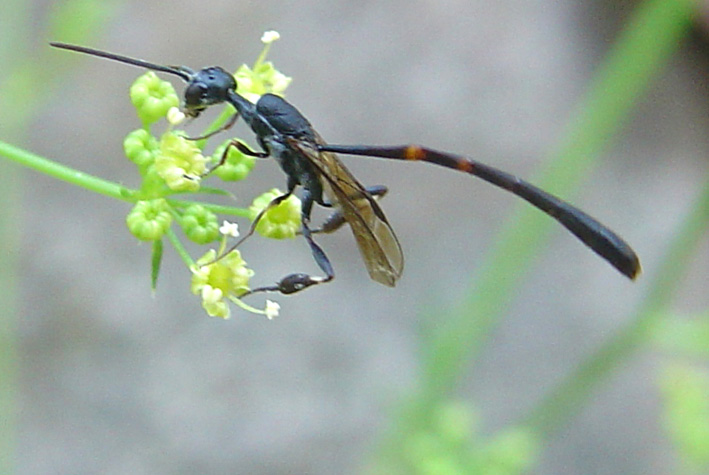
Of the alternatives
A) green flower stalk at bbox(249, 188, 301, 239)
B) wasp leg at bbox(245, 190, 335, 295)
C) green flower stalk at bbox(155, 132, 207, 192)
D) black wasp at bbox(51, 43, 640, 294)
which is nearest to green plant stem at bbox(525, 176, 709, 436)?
black wasp at bbox(51, 43, 640, 294)

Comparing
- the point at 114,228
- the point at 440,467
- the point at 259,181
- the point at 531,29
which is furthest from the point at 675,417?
the point at 531,29

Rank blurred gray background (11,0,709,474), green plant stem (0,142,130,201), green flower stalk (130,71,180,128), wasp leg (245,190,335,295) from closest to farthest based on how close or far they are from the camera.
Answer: green plant stem (0,142,130,201) → green flower stalk (130,71,180,128) → wasp leg (245,190,335,295) → blurred gray background (11,0,709,474)

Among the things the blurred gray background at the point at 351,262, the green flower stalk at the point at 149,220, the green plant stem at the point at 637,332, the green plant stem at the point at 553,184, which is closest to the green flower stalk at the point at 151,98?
the green flower stalk at the point at 149,220

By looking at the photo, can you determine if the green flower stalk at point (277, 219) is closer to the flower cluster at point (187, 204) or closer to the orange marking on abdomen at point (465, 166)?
the flower cluster at point (187, 204)

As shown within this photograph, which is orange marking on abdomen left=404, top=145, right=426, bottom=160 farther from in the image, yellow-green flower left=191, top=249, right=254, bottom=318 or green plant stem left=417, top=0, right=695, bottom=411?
green plant stem left=417, top=0, right=695, bottom=411

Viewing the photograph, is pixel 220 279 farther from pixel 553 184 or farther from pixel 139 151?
pixel 553 184
